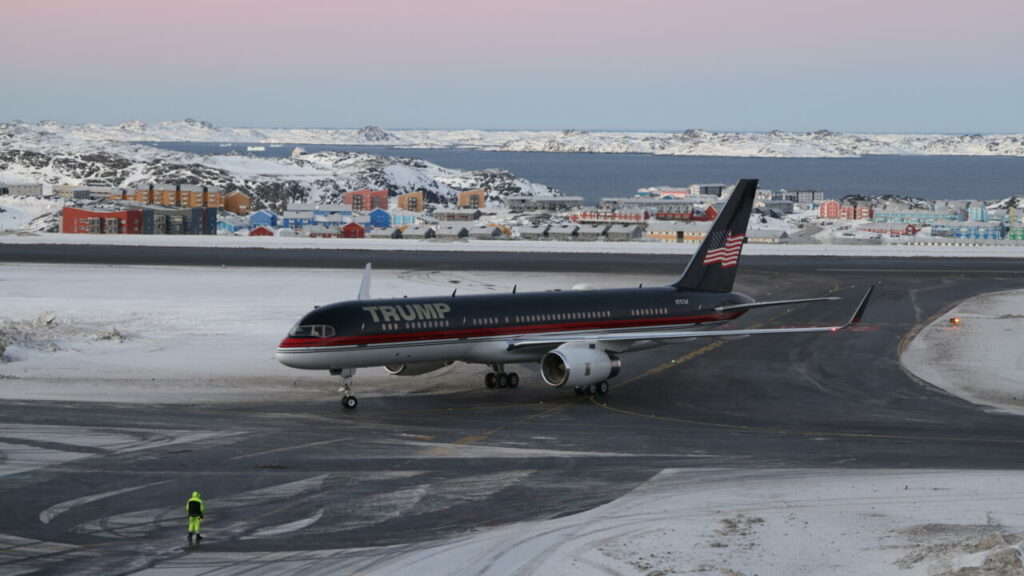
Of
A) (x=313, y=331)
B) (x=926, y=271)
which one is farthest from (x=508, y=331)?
(x=926, y=271)

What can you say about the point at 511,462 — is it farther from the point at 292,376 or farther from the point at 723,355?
the point at 723,355

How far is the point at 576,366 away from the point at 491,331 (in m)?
4.04

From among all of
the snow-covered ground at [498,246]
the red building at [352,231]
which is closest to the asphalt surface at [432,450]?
the snow-covered ground at [498,246]

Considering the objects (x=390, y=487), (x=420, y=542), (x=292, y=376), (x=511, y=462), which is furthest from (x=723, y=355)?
(x=420, y=542)

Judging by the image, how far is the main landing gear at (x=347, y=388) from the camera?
46.4 meters

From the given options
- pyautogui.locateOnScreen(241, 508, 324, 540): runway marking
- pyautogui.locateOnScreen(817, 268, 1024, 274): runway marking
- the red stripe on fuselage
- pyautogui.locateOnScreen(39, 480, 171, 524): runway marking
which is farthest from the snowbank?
pyautogui.locateOnScreen(817, 268, 1024, 274): runway marking

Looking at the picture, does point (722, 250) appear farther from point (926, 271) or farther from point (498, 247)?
point (498, 247)

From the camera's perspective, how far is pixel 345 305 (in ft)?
153

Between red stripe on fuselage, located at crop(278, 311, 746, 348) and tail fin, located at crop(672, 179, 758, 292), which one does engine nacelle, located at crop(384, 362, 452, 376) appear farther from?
tail fin, located at crop(672, 179, 758, 292)

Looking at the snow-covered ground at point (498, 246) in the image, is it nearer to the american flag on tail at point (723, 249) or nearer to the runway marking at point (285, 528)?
the american flag on tail at point (723, 249)

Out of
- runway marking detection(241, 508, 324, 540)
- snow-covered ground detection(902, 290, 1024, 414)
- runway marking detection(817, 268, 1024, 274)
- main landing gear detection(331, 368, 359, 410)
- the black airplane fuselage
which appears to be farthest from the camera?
runway marking detection(817, 268, 1024, 274)

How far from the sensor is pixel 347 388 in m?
47.1

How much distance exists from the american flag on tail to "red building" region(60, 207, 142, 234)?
507ft

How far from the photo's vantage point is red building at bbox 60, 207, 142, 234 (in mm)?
194875
